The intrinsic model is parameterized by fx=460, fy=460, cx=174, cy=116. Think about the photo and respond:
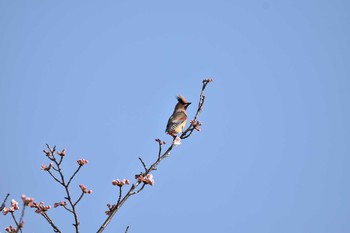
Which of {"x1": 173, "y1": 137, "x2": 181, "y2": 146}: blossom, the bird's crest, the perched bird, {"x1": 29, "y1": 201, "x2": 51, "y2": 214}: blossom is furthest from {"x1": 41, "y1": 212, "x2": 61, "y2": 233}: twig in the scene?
the bird's crest

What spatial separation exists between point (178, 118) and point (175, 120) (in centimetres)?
10

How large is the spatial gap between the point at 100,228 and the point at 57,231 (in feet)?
1.28

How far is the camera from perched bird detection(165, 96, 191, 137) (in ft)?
26.5

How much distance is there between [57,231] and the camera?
3.55 m

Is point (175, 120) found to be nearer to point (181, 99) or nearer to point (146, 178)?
point (181, 99)

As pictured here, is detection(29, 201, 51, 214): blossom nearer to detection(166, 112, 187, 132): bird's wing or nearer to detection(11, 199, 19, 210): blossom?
detection(11, 199, 19, 210): blossom

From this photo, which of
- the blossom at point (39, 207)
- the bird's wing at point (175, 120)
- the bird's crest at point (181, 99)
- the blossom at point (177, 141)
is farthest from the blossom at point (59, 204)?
the bird's crest at point (181, 99)

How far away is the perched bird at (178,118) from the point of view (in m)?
8.07

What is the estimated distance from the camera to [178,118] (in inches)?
326

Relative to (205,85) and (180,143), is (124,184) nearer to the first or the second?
(180,143)

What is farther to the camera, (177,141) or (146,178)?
(177,141)

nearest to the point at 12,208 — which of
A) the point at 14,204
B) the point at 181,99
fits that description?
the point at 14,204

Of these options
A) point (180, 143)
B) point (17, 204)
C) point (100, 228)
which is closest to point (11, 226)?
point (17, 204)

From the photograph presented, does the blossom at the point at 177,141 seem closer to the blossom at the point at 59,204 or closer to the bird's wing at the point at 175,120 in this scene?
the blossom at the point at 59,204
